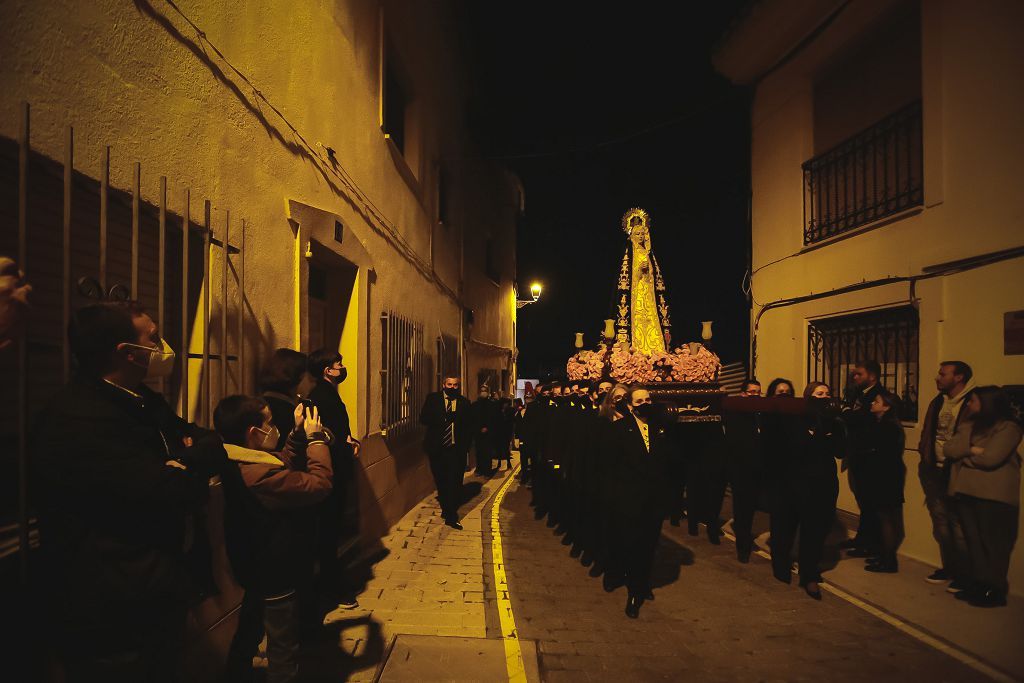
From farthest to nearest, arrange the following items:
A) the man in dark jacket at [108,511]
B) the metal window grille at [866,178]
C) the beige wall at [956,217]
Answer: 1. the metal window grille at [866,178]
2. the beige wall at [956,217]
3. the man in dark jacket at [108,511]

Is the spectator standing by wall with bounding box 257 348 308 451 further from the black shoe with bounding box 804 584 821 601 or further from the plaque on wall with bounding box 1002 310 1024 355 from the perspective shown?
the plaque on wall with bounding box 1002 310 1024 355

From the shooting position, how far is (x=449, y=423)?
751 cm

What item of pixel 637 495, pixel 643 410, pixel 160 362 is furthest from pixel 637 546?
pixel 160 362

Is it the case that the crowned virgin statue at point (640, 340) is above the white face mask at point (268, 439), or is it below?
above

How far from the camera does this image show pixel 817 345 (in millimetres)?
8672

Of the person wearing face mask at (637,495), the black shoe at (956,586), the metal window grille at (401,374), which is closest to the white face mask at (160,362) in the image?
the person wearing face mask at (637,495)

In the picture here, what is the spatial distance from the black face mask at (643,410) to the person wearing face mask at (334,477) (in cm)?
256

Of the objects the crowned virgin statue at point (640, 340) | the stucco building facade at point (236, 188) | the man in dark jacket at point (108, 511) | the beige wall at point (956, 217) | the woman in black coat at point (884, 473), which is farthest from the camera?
the crowned virgin statue at point (640, 340)

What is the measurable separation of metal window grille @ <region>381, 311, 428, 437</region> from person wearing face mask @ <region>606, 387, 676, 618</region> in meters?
3.32

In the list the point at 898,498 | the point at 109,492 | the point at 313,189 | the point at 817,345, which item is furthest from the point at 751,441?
the point at 109,492

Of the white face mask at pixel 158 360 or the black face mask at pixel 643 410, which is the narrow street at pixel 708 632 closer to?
the black face mask at pixel 643 410

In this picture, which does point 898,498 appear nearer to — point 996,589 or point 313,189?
point 996,589

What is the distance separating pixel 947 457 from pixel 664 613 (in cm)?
301

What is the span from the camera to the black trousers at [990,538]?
15.7 feet
